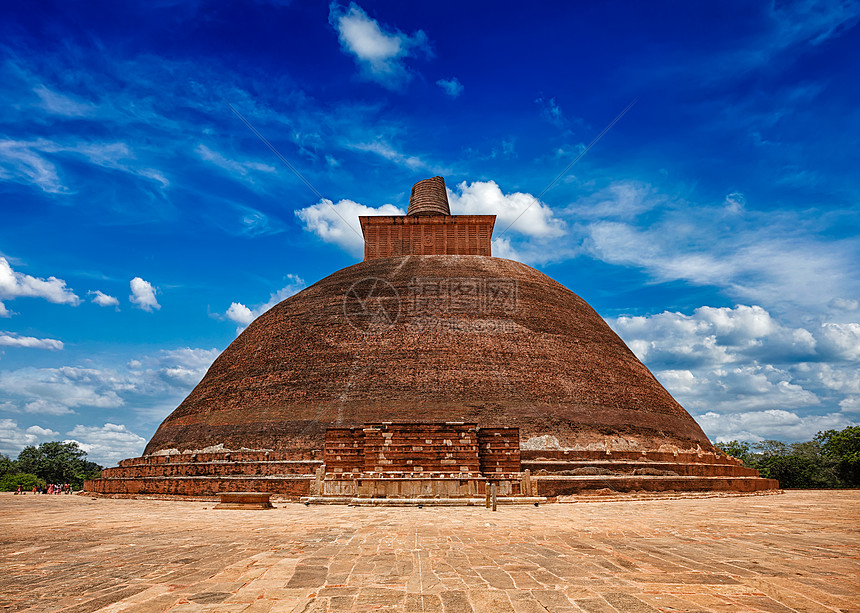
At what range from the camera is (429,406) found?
16.3 m

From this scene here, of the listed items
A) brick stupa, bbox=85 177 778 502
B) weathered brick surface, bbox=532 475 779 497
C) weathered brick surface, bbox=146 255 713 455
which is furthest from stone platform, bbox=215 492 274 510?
weathered brick surface, bbox=532 475 779 497

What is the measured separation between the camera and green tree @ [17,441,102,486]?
40956mm

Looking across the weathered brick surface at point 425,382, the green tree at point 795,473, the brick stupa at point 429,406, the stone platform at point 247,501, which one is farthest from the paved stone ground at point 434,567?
the green tree at point 795,473

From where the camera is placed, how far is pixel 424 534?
578 cm

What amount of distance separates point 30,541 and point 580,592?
5.67 meters

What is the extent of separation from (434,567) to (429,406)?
40.3 feet

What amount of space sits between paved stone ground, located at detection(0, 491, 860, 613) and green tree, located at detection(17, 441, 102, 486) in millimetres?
41471

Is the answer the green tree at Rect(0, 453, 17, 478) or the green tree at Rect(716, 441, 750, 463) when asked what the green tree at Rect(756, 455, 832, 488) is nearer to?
the green tree at Rect(716, 441, 750, 463)

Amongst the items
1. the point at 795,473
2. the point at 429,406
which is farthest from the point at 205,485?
the point at 795,473

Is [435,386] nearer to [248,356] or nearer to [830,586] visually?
[248,356]

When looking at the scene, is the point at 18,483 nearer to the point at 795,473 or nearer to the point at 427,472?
the point at 427,472

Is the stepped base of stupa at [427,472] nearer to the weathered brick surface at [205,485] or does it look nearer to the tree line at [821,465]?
the weathered brick surface at [205,485]

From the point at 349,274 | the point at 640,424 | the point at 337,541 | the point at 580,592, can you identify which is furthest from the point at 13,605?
the point at 349,274

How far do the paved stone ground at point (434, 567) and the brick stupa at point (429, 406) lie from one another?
14.8 ft
